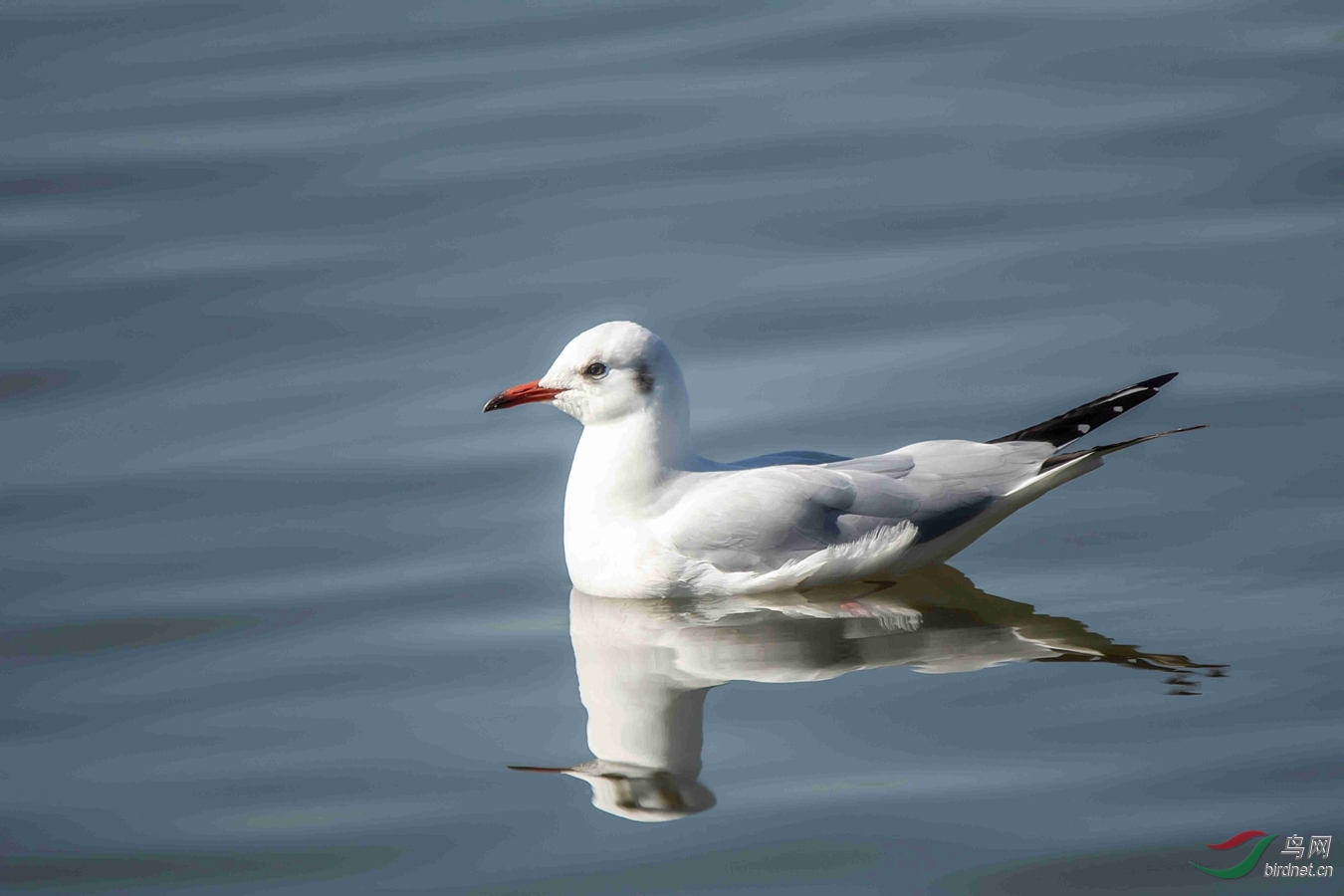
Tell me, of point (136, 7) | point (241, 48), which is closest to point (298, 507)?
point (241, 48)

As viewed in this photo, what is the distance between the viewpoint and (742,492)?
21.3 feet

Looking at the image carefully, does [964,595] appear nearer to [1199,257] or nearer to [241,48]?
[1199,257]

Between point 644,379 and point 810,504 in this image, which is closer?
point 810,504

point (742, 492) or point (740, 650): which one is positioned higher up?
point (742, 492)

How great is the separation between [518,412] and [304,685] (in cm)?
230

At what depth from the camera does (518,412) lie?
8102 millimetres

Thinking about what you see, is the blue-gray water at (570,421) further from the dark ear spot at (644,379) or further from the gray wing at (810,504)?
the dark ear spot at (644,379)

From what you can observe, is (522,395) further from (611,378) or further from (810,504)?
(810,504)

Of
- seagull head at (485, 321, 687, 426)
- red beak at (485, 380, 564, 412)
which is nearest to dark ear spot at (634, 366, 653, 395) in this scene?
seagull head at (485, 321, 687, 426)

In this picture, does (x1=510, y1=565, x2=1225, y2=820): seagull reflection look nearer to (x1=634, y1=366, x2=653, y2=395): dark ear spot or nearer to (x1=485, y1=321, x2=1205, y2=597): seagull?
(x1=485, y1=321, x2=1205, y2=597): seagull

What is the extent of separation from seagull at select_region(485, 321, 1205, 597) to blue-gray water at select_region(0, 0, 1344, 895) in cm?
29

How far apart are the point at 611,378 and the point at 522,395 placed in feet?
1.05

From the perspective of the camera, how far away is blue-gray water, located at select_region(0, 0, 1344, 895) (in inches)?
206

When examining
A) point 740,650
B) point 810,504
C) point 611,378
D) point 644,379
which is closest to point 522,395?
point 611,378
